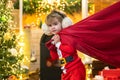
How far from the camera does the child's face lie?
253cm

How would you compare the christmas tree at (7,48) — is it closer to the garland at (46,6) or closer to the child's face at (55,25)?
the garland at (46,6)

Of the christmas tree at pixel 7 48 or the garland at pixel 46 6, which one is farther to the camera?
the garland at pixel 46 6

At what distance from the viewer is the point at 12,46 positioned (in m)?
4.20

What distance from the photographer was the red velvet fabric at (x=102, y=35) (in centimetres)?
180

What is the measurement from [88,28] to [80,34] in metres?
0.08

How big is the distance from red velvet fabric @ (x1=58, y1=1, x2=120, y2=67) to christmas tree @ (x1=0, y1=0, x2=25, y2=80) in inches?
89.6

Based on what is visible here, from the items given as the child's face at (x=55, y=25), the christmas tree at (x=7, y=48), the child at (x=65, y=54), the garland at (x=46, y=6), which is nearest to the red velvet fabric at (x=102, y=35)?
the child at (x=65, y=54)

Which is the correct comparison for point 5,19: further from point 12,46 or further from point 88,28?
point 88,28

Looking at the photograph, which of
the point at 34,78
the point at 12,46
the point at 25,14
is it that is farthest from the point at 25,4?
the point at 12,46

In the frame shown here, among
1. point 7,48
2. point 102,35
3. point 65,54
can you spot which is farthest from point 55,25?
point 7,48

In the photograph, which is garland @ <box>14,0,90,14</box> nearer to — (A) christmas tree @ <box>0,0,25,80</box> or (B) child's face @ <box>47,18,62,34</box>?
(A) christmas tree @ <box>0,0,25,80</box>

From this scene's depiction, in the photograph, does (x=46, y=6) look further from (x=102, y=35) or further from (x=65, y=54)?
(x=102, y=35)

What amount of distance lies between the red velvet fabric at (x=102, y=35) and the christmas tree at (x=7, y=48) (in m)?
2.28

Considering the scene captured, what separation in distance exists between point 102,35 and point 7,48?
2.51 m
